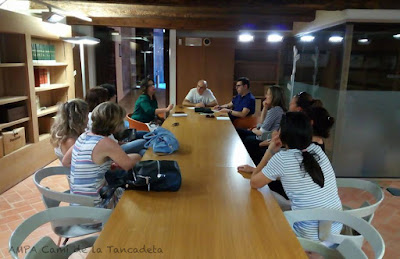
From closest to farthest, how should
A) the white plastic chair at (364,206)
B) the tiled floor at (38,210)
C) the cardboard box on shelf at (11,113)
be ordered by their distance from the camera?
the white plastic chair at (364,206) → the tiled floor at (38,210) → the cardboard box on shelf at (11,113)

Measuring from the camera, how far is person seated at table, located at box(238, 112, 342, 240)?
1881 millimetres

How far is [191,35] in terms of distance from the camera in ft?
25.5

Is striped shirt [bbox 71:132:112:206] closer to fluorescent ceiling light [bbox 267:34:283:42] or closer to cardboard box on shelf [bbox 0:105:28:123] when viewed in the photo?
cardboard box on shelf [bbox 0:105:28:123]

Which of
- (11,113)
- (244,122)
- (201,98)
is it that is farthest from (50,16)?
(244,122)

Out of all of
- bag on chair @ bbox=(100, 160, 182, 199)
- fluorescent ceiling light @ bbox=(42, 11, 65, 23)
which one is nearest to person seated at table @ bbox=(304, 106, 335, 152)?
bag on chair @ bbox=(100, 160, 182, 199)

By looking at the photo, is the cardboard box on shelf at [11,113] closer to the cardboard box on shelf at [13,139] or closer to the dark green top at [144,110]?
the cardboard box on shelf at [13,139]

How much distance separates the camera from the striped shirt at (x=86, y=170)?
2.12 m

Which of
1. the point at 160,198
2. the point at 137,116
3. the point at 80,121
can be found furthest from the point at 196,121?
the point at 160,198

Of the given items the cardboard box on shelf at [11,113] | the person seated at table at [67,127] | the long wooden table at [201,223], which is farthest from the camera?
the cardboard box on shelf at [11,113]

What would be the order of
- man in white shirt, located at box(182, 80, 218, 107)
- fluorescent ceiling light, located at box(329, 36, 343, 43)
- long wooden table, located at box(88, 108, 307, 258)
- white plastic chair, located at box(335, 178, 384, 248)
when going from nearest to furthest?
long wooden table, located at box(88, 108, 307, 258), white plastic chair, located at box(335, 178, 384, 248), fluorescent ceiling light, located at box(329, 36, 343, 43), man in white shirt, located at box(182, 80, 218, 107)

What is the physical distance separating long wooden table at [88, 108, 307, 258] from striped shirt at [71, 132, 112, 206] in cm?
42

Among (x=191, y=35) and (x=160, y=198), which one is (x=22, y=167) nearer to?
(x=160, y=198)

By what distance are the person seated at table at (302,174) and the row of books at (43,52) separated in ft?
13.3

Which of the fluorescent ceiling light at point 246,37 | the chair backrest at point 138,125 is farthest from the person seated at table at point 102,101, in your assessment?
the fluorescent ceiling light at point 246,37
